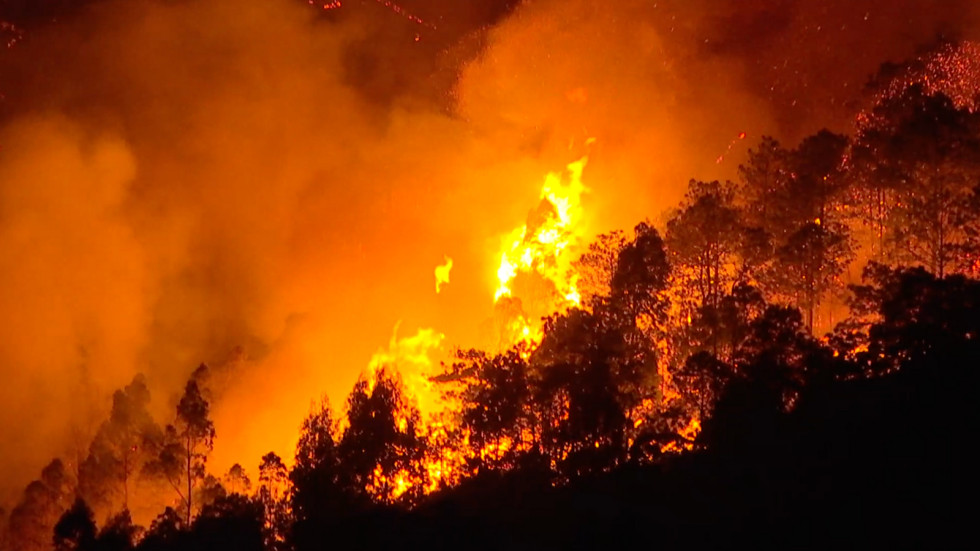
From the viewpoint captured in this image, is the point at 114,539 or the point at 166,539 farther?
the point at 166,539

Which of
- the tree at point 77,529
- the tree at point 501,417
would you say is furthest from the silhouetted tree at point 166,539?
the tree at point 501,417

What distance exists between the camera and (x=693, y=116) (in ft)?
210

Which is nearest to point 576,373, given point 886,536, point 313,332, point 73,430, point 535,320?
point 886,536

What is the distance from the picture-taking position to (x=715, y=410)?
2847cm

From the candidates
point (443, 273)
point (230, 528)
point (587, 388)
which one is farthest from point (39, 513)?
point (587, 388)

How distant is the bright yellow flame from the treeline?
25377 mm

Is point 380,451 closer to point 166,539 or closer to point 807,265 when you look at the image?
point 166,539

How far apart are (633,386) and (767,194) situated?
12.9m

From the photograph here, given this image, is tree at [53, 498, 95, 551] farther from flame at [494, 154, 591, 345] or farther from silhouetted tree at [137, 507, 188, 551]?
flame at [494, 154, 591, 345]

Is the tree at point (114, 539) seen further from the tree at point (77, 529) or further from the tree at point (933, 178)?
the tree at point (933, 178)

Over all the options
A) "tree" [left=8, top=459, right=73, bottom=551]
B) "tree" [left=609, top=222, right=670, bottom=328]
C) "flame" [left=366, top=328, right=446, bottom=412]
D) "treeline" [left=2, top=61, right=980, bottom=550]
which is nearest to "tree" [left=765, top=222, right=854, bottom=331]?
"treeline" [left=2, top=61, right=980, bottom=550]

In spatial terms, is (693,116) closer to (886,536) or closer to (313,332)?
(313,332)

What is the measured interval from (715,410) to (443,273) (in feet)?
125

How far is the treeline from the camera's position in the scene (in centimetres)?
2575
